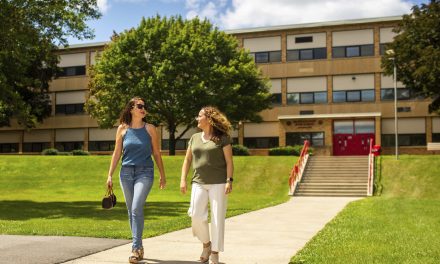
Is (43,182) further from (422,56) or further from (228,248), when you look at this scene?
(228,248)

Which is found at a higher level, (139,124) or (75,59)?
(75,59)

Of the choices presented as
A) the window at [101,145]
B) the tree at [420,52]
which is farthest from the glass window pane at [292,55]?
the window at [101,145]

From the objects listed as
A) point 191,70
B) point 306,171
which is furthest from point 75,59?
point 306,171

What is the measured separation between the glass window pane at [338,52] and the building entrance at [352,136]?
632cm

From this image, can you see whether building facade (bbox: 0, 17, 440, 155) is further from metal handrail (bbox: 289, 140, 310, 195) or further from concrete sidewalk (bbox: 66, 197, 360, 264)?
concrete sidewalk (bbox: 66, 197, 360, 264)

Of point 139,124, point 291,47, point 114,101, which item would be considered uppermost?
point 291,47

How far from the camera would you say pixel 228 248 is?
8.39 metres

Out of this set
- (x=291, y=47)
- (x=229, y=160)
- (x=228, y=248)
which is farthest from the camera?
(x=291, y=47)

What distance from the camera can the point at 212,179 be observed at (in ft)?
23.0

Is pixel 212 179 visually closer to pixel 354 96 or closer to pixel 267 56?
pixel 354 96

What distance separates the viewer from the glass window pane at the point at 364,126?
47562 millimetres

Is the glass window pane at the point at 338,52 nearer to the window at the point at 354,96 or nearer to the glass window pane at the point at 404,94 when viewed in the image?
the window at the point at 354,96

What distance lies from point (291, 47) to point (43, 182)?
92.3 ft

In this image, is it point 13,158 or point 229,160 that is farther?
point 13,158
